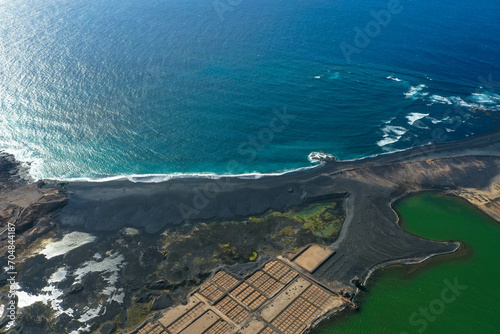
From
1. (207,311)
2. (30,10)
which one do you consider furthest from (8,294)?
(30,10)

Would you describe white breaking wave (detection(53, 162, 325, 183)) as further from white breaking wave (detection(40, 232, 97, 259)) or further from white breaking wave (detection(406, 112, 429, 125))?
white breaking wave (detection(406, 112, 429, 125))

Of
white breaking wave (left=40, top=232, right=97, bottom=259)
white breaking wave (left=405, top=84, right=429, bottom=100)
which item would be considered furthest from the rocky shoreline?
white breaking wave (left=405, top=84, right=429, bottom=100)

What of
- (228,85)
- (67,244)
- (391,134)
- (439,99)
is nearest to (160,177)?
(67,244)

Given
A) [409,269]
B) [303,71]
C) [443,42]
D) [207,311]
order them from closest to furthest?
1. [207,311]
2. [409,269]
3. [303,71]
4. [443,42]

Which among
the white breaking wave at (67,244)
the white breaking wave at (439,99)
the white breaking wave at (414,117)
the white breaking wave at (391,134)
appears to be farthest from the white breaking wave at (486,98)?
the white breaking wave at (67,244)

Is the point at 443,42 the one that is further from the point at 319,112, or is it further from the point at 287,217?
the point at 287,217

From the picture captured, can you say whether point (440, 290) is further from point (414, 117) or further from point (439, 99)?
point (439, 99)
